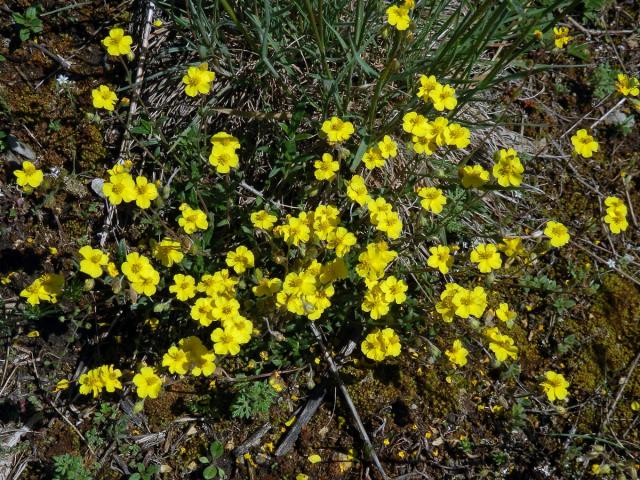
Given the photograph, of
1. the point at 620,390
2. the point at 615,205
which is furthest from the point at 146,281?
the point at 620,390

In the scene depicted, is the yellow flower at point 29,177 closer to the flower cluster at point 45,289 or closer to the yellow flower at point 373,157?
the flower cluster at point 45,289

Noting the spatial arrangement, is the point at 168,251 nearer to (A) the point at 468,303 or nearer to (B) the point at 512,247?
(A) the point at 468,303

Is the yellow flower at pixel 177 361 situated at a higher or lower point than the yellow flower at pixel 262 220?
lower

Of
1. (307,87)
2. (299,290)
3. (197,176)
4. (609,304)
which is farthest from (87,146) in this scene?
(609,304)

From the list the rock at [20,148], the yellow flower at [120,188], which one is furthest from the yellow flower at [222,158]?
the rock at [20,148]

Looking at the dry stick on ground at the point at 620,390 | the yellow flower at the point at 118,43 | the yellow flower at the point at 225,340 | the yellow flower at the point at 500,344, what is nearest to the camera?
the yellow flower at the point at 225,340

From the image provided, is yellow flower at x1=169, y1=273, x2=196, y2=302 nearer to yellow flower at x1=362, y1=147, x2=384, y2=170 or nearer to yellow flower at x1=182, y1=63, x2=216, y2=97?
yellow flower at x1=182, y1=63, x2=216, y2=97

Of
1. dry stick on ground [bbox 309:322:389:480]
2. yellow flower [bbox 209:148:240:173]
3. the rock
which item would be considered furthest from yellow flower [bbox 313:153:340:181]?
the rock

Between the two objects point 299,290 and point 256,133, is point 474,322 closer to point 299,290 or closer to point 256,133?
point 299,290
